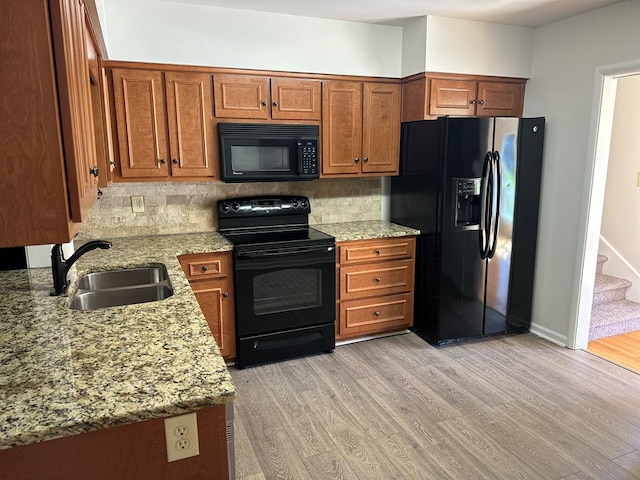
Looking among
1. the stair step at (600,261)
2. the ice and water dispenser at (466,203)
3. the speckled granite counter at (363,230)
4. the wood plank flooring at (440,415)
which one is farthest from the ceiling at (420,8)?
the wood plank flooring at (440,415)

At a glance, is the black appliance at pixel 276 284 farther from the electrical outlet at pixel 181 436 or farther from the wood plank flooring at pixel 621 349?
the wood plank flooring at pixel 621 349

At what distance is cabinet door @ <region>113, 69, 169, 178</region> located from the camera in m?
2.82

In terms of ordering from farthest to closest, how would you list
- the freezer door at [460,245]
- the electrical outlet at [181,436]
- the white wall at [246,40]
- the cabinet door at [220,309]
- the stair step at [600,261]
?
the stair step at [600,261]
the freezer door at [460,245]
the cabinet door at [220,309]
the white wall at [246,40]
the electrical outlet at [181,436]

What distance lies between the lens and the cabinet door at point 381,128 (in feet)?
11.3

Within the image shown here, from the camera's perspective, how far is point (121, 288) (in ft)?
7.02

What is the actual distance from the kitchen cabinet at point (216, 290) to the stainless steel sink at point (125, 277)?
384 mm

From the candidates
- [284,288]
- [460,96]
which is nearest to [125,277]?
[284,288]

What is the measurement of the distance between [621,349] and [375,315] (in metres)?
1.92

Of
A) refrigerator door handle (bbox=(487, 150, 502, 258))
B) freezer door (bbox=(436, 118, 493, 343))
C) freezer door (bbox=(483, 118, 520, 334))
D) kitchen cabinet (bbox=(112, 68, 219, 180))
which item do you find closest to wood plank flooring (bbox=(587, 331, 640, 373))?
freezer door (bbox=(483, 118, 520, 334))

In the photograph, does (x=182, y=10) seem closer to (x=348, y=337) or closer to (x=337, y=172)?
(x=337, y=172)

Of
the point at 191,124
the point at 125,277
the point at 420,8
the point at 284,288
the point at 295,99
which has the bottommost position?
the point at 284,288

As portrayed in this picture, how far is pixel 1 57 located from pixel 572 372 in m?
3.44

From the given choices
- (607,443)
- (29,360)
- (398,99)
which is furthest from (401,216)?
(29,360)

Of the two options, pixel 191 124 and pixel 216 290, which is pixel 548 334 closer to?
pixel 216 290
